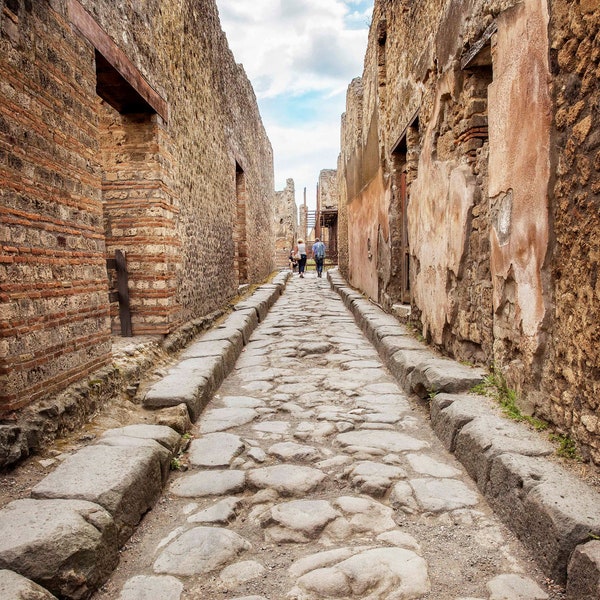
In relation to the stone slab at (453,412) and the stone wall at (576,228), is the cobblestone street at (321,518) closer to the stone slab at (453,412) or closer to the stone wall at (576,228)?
the stone slab at (453,412)

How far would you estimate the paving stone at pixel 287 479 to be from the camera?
2240 mm

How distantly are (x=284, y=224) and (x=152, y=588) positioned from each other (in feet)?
82.5

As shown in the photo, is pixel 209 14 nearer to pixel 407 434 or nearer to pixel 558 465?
pixel 407 434

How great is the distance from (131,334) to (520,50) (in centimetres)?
361

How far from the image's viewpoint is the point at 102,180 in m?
4.32

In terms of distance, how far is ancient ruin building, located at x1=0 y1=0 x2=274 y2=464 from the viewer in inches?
89.9

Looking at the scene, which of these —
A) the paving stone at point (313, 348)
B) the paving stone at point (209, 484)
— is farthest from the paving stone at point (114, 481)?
the paving stone at point (313, 348)

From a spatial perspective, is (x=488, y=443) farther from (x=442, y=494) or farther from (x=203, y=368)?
(x=203, y=368)

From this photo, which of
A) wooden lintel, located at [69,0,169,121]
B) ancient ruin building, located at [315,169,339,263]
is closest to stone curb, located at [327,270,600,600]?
wooden lintel, located at [69,0,169,121]

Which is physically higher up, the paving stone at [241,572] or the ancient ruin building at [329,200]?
the ancient ruin building at [329,200]

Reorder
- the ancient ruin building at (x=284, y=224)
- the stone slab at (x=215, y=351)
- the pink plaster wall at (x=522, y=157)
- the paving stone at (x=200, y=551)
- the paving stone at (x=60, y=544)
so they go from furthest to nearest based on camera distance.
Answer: the ancient ruin building at (x=284, y=224), the stone slab at (x=215, y=351), the pink plaster wall at (x=522, y=157), the paving stone at (x=200, y=551), the paving stone at (x=60, y=544)

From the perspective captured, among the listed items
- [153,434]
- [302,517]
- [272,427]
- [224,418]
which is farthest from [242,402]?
[302,517]

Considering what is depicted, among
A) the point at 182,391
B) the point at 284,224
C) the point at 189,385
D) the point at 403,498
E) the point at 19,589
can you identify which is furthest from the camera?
the point at 284,224

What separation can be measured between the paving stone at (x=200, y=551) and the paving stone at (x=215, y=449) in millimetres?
614
